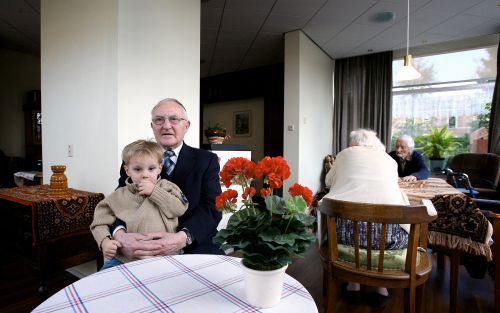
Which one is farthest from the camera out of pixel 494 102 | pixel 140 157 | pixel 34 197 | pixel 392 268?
pixel 494 102

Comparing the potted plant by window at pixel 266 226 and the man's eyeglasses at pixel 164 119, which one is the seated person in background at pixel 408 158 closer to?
the man's eyeglasses at pixel 164 119

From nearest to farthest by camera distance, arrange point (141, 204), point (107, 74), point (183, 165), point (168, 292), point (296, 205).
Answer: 1. point (296, 205)
2. point (168, 292)
3. point (141, 204)
4. point (183, 165)
5. point (107, 74)

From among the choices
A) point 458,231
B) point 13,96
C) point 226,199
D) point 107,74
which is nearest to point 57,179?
point 107,74

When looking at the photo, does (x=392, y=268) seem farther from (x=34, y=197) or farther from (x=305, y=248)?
(x=34, y=197)

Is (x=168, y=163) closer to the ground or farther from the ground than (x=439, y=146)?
closer to the ground

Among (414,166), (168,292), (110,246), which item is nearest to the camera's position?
(168,292)

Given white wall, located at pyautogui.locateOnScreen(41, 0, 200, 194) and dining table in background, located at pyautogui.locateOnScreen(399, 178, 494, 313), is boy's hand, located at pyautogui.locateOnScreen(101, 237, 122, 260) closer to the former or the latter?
white wall, located at pyautogui.locateOnScreen(41, 0, 200, 194)

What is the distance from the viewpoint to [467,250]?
64.9 inches

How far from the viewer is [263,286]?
0.67 metres

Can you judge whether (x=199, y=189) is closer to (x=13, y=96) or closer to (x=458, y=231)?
(x=458, y=231)

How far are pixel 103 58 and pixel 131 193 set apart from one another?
1.32m

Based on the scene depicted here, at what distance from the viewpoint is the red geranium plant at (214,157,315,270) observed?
61 centimetres

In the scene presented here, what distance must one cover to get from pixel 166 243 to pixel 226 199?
656 mm

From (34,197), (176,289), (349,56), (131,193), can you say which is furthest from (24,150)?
(349,56)
